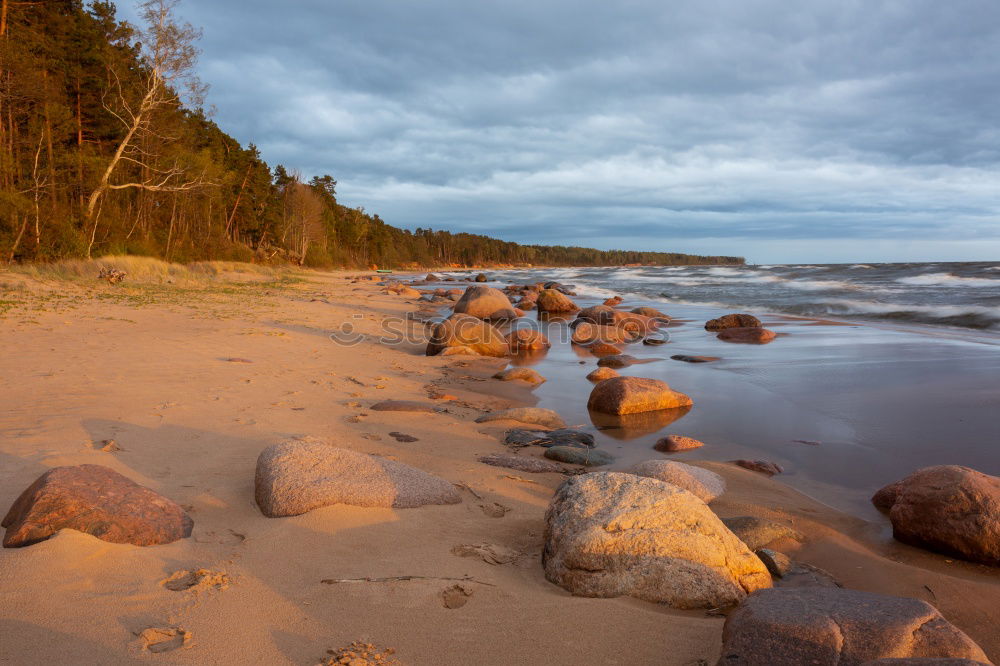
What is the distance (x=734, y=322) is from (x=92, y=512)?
1418 centimetres

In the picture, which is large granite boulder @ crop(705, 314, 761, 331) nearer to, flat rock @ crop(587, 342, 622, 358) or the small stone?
flat rock @ crop(587, 342, 622, 358)

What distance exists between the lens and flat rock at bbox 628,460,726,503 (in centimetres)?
383

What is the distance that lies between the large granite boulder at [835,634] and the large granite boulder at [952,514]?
4.84ft

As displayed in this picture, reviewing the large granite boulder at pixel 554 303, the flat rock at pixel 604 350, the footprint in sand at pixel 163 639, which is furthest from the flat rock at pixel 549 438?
the large granite boulder at pixel 554 303

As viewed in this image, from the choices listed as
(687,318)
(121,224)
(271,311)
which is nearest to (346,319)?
(271,311)

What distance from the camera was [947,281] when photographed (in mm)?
27578

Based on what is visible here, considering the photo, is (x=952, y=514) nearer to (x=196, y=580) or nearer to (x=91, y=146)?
(x=196, y=580)

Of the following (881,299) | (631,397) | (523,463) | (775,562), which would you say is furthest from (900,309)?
(775,562)

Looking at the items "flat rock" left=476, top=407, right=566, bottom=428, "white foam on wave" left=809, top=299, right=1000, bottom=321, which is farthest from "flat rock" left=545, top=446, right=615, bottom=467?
"white foam on wave" left=809, top=299, right=1000, bottom=321

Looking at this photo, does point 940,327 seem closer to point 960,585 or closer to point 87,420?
point 960,585

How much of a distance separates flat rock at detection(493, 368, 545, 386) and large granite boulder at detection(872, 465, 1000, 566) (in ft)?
16.4

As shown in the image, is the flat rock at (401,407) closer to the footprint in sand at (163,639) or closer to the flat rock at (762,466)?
the flat rock at (762,466)

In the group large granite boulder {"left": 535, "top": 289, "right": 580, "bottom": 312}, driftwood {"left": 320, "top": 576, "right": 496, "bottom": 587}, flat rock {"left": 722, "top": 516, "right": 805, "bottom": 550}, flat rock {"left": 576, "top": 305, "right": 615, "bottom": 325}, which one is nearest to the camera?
driftwood {"left": 320, "top": 576, "right": 496, "bottom": 587}

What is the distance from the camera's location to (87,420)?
4.29 metres
